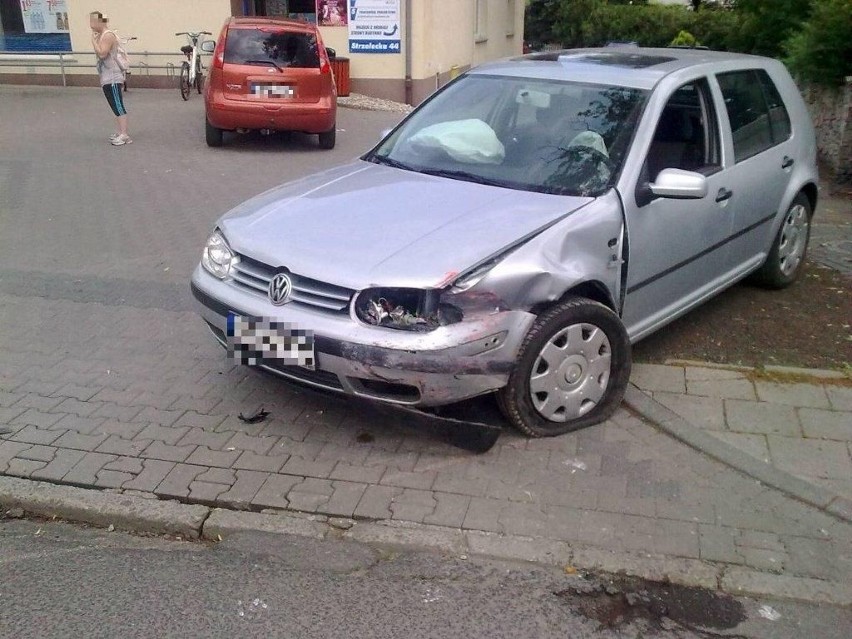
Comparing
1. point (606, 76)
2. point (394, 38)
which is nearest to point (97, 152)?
point (394, 38)

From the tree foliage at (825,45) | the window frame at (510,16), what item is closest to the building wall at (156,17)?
the window frame at (510,16)

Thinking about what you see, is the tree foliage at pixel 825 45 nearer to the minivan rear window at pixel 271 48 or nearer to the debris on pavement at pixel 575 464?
the minivan rear window at pixel 271 48

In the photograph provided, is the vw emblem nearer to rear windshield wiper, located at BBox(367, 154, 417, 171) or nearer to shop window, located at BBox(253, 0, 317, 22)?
rear windshield wiper, located at BBox(367, 154, 417, 171)

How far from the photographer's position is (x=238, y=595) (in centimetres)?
346

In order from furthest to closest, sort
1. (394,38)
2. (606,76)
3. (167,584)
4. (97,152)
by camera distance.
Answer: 1. (394,38)
2. (97,152)
3. (606,76)
4. (167,584)

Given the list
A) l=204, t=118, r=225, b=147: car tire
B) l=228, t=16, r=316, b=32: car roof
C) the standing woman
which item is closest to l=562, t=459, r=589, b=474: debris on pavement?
l=204, t=118, r=225, b=147: car tire

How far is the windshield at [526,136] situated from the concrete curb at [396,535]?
1.84m

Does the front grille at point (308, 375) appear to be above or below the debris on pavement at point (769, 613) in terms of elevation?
above

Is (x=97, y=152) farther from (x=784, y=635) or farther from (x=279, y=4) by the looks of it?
(x=784, y=635)

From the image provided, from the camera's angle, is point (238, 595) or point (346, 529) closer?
point (238, 595)

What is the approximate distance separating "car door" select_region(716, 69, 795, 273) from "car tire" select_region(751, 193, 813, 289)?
235 mm

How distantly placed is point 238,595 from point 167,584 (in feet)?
0.97

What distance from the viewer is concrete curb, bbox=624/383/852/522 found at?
13.2 ft

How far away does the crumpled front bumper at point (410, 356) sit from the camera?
3.92 m
